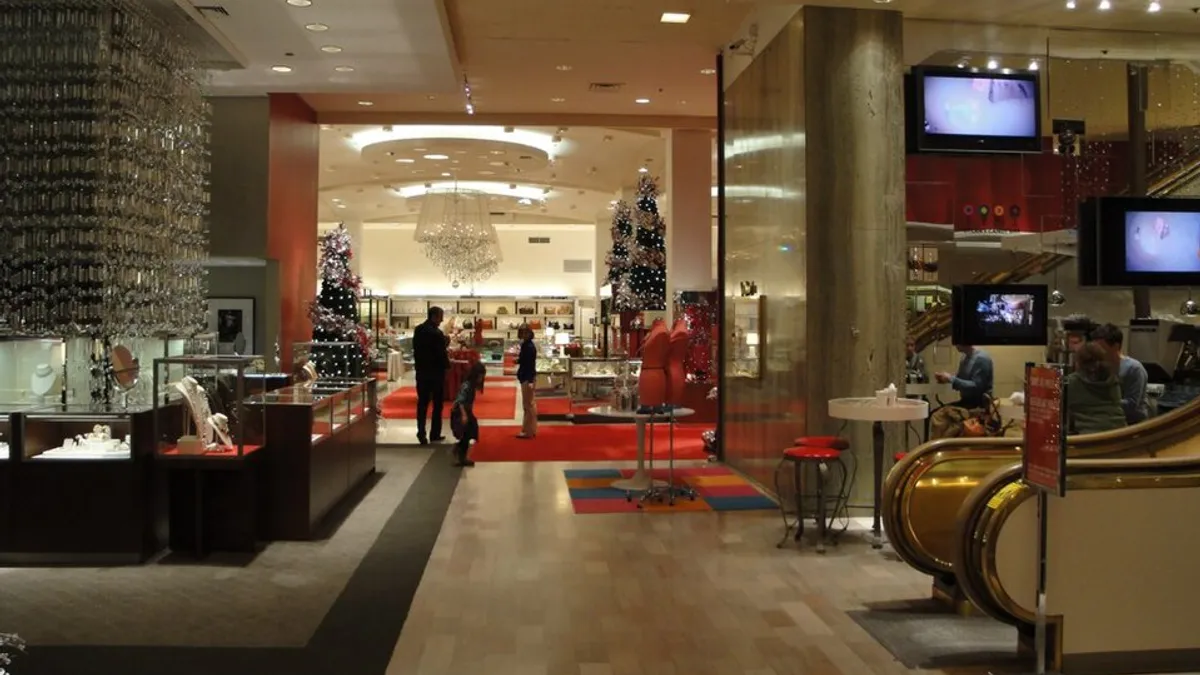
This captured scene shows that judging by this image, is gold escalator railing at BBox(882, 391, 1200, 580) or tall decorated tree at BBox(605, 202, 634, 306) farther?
tall decorated tree at BBox(605, 202, 634, 306)

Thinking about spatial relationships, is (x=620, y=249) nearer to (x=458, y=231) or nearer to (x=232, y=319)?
(x=458, y=231)

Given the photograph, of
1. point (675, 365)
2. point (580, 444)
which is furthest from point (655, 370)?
point (580, 444)

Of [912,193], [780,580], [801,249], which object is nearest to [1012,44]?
[912,193]

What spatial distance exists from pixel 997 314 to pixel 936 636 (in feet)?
13.0

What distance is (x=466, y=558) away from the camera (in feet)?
18.9

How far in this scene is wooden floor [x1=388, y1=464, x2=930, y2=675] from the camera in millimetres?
4008

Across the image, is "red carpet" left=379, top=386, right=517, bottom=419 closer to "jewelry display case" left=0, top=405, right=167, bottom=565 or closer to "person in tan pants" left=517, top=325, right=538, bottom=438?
"person in tan pants" left=517, top=325, right=538, bottom=438

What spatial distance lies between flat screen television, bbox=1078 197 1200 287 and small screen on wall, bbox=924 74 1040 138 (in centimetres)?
88

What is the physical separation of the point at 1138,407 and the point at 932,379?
2096 mm

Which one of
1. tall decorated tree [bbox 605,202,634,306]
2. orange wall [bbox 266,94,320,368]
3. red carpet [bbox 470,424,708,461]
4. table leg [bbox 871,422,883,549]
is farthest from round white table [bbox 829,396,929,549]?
tall decorated tree [bbox 605,202,634,306]

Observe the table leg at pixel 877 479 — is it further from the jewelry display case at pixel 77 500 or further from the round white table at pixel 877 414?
the jewelry display case at pixel 77 500

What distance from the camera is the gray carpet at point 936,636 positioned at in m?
4.02

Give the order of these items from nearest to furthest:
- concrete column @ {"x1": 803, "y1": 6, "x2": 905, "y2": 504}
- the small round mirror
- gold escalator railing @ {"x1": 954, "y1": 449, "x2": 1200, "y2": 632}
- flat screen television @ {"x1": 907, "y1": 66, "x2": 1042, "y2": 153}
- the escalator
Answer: gold escalator railing @ {"x1": 954, "y1": 449, "x2": 1200, "y2": 632} < the escalator < the small round mirror < concrete column @ {"x1": 803, "y1": 6, "x2": 905, "y2": 504} < flat screen television @ {"x1": 907, "y1": 66, "x2": 1042, "y2": 153}

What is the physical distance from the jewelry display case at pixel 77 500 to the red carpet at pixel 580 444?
4.73m
